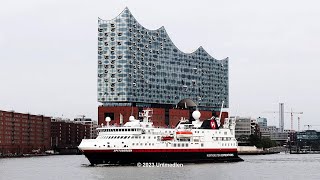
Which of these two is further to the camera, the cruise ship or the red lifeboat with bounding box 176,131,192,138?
the red lifeboat with bounding box 176,131,192,138

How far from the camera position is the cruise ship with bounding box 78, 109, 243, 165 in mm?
99562

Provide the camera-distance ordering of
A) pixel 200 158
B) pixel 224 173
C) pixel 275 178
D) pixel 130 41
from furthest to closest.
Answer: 1. pixel 130 41
2. pixel 200 158
3. pixel 224 173
4. pixel 275 178

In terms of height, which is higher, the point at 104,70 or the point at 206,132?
the point at 104,70

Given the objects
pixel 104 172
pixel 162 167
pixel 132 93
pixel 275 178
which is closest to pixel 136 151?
pixel 162 167

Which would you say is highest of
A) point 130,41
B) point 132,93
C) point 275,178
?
point 130,41

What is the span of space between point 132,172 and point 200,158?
2020cm

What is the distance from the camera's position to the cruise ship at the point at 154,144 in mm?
99562

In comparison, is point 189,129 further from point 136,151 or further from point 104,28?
point 104,28

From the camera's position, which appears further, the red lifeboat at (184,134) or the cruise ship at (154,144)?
the red lifeboat at (184,134)

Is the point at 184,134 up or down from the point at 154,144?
up

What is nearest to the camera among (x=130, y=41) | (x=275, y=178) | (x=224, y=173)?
(x=275, y=178)

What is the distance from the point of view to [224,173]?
91.7m

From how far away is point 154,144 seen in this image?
10138 centimetres

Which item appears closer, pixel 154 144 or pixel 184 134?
pixel 154 144
